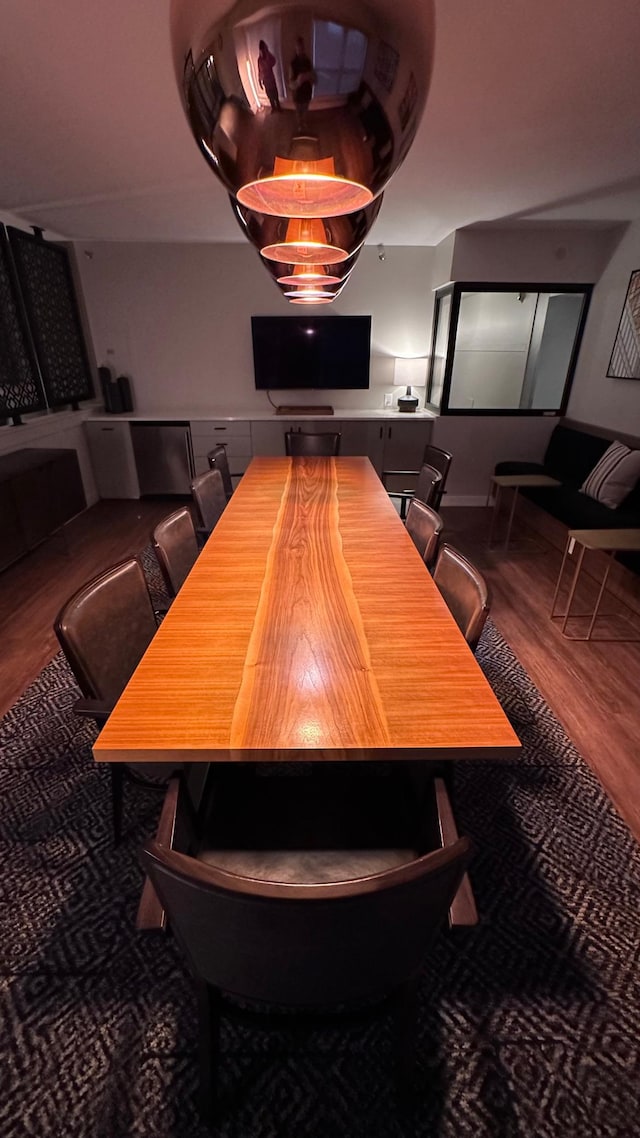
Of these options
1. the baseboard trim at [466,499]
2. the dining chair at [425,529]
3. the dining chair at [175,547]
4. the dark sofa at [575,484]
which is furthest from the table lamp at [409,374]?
the dining chair at [175,547]

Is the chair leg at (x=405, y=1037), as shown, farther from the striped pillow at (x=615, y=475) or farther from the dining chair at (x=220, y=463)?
the striped pillow at (x=615, y=475)

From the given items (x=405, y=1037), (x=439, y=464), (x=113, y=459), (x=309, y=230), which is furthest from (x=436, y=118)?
(x=113, y=459)

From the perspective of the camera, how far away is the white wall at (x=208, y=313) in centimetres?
472

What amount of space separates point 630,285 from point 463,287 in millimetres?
1279

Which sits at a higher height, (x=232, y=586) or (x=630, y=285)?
(x=630, y=285)

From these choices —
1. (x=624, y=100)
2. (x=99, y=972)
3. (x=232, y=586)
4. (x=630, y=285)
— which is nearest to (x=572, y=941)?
(x=99, y=972)

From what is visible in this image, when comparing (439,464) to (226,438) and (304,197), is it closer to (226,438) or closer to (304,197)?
(304,197)

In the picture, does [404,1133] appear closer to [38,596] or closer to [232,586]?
[232,586]

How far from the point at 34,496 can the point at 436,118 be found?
3229 millimetres

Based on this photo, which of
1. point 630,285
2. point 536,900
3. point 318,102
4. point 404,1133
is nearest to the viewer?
point 318,102

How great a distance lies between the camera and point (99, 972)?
4.07ft

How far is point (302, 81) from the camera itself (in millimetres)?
381

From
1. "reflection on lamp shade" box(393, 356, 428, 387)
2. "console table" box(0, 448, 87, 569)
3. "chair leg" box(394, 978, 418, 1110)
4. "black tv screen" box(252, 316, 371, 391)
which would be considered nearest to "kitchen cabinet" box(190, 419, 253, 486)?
"black tv screen" box(252, 316, 371, 391)

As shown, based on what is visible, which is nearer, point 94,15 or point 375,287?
point 94,15
